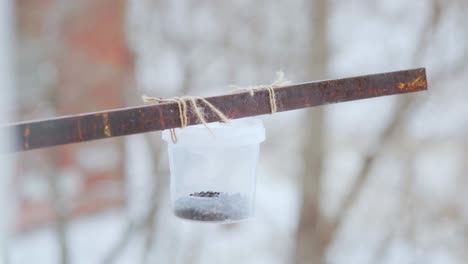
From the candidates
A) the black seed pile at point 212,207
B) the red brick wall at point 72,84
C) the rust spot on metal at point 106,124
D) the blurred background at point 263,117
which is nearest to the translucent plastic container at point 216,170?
the black seed pile at point 212,207

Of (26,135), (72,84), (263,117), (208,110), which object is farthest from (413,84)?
(72,84)

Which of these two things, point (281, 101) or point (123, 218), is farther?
point (123, 218)

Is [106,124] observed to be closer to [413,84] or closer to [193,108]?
[193,108]

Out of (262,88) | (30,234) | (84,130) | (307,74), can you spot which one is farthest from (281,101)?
(30,234)

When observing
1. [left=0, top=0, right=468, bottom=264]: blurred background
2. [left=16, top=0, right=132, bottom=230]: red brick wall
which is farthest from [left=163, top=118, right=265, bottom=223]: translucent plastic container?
[left=16, top=0, right=132, bottom=230]: red brick wall

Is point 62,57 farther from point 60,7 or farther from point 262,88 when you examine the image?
point 262,88

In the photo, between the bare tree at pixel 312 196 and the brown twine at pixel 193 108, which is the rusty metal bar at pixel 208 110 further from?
the bare tree at pixel 312 196
